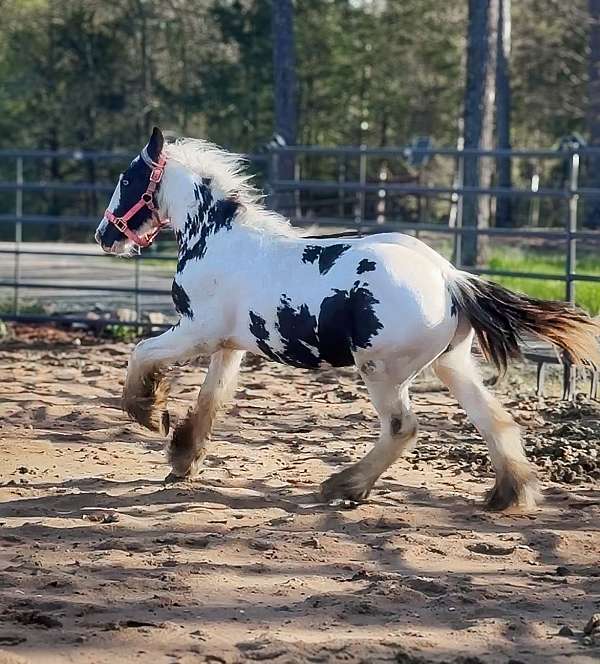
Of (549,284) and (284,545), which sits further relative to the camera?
(549,284)

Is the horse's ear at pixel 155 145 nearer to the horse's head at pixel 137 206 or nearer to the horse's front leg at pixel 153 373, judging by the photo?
the horse's head at pixel 137 206

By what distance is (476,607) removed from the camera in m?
4.00

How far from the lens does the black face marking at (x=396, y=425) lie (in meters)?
5.42

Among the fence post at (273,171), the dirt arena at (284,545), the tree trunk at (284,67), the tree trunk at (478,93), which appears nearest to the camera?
the dirt arena at (284,545)

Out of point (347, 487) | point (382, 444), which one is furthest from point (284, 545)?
point (382, 444)

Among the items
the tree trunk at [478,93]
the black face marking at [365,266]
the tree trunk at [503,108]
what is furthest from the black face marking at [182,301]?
the tree trunk at [503,108]

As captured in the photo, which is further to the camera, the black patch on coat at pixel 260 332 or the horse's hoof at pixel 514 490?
the black patch on coat at pixel 260 332

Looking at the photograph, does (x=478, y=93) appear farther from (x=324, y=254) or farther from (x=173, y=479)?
(x=173, y=479)

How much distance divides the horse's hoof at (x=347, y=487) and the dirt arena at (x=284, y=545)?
7 cm

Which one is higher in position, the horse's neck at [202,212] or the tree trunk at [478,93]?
the tree trunk at [478,93]

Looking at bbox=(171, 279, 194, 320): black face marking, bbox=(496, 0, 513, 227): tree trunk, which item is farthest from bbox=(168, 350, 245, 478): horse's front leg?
bbox=(496, 0, 513, 227): tree trunk

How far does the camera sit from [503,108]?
2642cm

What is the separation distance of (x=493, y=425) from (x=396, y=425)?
447mm

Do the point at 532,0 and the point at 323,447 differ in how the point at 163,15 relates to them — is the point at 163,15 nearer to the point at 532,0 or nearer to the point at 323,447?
the point at 532,0
